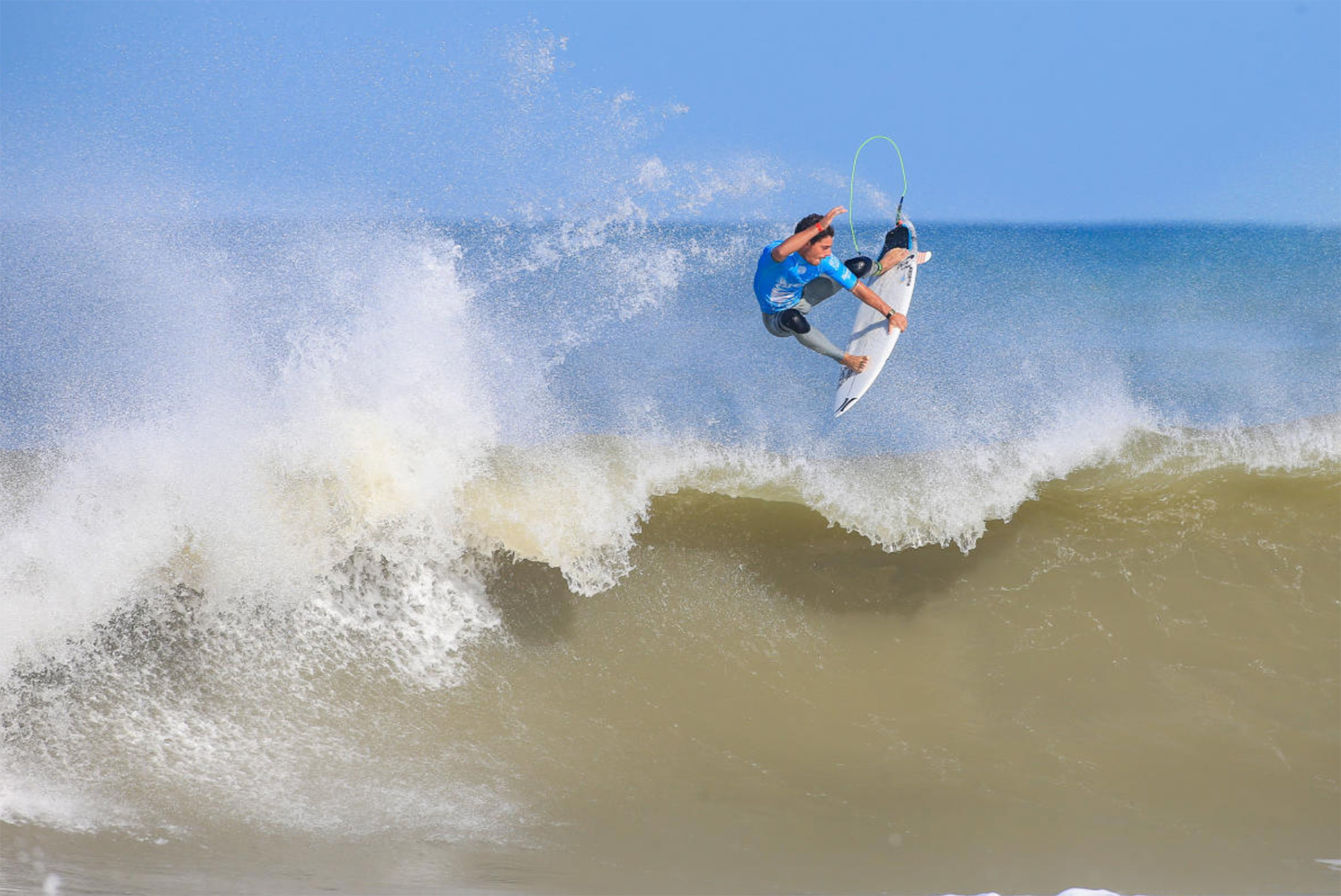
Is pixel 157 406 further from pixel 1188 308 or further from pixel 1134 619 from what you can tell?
pixel 1188 308

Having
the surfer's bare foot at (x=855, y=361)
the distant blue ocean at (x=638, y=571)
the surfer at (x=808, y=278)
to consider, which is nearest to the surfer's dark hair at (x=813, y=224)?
the surfer at (x=808, y=278)

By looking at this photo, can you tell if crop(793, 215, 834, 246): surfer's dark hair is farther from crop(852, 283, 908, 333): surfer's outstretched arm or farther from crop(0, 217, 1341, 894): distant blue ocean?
crop(0, 217, 1341, 894): distant blue ocean

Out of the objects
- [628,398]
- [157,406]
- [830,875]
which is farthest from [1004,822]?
[157,406]

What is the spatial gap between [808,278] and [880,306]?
0.51 meters

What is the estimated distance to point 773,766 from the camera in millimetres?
4484

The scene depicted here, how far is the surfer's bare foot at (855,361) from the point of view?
17.2 feet

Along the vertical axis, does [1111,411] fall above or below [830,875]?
above

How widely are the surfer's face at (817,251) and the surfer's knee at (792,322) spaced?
355mm

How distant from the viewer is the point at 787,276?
4.57 metres

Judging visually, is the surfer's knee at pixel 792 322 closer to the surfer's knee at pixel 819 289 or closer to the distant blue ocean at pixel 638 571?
the surfer's knee at pixel 819 289

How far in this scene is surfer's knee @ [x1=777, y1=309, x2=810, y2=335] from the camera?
4.75m

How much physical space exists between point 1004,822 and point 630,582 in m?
2.42

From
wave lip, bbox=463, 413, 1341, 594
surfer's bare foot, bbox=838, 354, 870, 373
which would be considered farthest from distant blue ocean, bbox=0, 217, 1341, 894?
surfer's bare foot, bbox=838, 354, 870, 373

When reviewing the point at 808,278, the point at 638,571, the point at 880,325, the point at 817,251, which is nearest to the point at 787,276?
the point at 808,278
